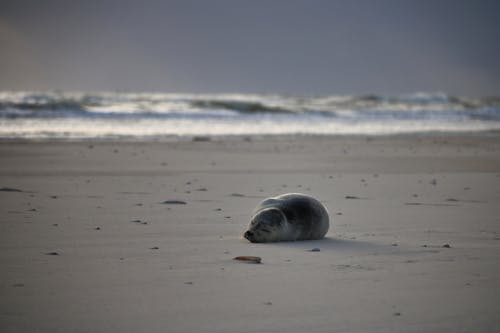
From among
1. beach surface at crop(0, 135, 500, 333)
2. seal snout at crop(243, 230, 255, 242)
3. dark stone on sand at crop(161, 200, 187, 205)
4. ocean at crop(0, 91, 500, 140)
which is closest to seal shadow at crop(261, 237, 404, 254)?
beach surface at crop(0, 135, 500, 333)

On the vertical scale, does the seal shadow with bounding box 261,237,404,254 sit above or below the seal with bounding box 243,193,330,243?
below

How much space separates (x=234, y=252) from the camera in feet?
19.4

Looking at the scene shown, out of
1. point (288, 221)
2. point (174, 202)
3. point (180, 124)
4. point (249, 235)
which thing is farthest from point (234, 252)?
point (180, 124)

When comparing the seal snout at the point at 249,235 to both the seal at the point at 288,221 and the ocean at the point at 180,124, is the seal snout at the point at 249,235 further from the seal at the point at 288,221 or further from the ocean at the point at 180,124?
the ocean at the point at 180,124

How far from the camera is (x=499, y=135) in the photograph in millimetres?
22578

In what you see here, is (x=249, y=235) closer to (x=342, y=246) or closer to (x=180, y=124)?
(x=342, y=246)

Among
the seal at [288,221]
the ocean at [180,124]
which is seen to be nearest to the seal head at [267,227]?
the seal at [288,221]

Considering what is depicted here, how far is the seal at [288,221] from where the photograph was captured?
6.46 m

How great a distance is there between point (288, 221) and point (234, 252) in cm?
77

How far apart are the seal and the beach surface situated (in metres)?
0.16

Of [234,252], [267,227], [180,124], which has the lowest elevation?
[234,252]

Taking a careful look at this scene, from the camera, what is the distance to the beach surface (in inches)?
164

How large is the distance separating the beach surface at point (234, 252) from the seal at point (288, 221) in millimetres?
157

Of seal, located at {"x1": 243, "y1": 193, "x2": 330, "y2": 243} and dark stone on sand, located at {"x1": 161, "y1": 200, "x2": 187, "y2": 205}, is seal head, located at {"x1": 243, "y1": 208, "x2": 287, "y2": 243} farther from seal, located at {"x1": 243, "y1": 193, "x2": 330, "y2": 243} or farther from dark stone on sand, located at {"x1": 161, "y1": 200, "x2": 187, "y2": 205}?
dark stone on sand, located at {"x1": 161, "y1": 200, "x2": 187, "y2": 205}
